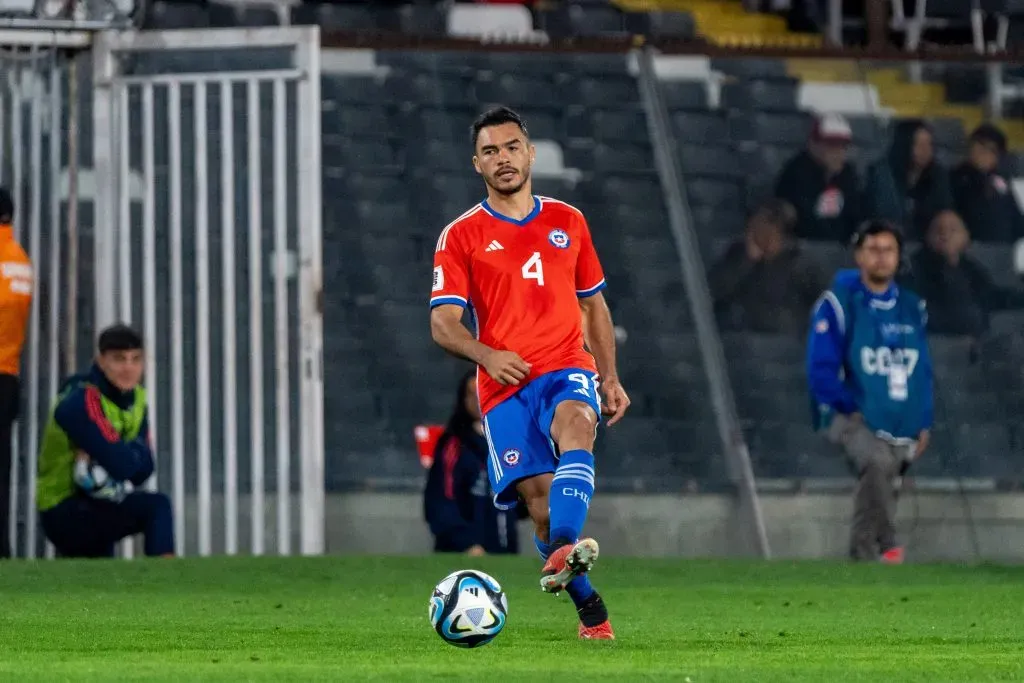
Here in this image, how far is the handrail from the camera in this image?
12406mm

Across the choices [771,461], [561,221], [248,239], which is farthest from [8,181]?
[561,221]

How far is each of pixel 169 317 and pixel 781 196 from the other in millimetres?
3985

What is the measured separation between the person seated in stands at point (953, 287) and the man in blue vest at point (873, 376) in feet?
6.51

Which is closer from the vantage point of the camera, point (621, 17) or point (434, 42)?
point (434, 42)

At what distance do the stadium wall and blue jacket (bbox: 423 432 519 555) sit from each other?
0.81m

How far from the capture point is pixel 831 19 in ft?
53.5

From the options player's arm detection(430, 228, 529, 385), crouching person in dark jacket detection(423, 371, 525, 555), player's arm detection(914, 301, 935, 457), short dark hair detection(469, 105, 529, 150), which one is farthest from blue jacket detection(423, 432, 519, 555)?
short dark hair detection(469, 105, 529, 150)

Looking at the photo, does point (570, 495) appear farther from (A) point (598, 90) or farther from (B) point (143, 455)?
(A) point (598, 90)

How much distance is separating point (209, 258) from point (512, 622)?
4.98m

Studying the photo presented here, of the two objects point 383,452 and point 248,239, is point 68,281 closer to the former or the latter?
point 248,239

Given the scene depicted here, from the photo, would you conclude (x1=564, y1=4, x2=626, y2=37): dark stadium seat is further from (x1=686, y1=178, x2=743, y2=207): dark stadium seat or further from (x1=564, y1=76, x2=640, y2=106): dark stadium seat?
(x1=686, y1=178, x2=743, y2=207): dark stadium seat

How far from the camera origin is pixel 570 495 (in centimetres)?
632

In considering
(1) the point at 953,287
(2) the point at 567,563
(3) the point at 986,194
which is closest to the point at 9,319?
(1) the point at 953,287

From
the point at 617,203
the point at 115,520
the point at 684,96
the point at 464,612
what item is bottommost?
the point at 464,612
